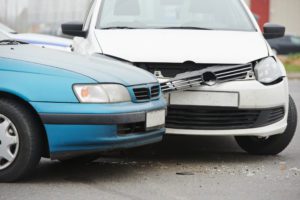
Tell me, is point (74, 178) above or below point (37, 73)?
below

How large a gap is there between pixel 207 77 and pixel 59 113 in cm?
155

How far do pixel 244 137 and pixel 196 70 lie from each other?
1120 millimetres

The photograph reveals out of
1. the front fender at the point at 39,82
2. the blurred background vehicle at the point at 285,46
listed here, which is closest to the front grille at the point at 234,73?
the front fender at the point at 39,82

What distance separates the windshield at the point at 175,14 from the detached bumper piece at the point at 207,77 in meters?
0.98

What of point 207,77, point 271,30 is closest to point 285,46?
point 271,30

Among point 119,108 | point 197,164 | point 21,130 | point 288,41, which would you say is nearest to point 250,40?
point 197,164

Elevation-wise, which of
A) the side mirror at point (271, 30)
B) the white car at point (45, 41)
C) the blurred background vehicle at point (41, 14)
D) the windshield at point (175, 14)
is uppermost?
the windshield at point (175, 14)

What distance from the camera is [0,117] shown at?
625cm

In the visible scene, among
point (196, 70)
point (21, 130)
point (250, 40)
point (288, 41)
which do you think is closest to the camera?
point (21, 130)

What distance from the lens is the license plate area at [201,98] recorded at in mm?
7184

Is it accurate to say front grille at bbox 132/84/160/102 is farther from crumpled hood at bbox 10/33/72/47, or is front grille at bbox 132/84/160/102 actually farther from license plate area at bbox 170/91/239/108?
crumpled hood at bbox 10/33/72/47

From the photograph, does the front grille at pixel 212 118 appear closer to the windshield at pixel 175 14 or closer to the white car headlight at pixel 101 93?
the white car headlight at pixel 101 93

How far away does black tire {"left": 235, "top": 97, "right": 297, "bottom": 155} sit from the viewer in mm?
7834

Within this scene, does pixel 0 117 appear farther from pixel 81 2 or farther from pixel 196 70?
pixel 81 2
